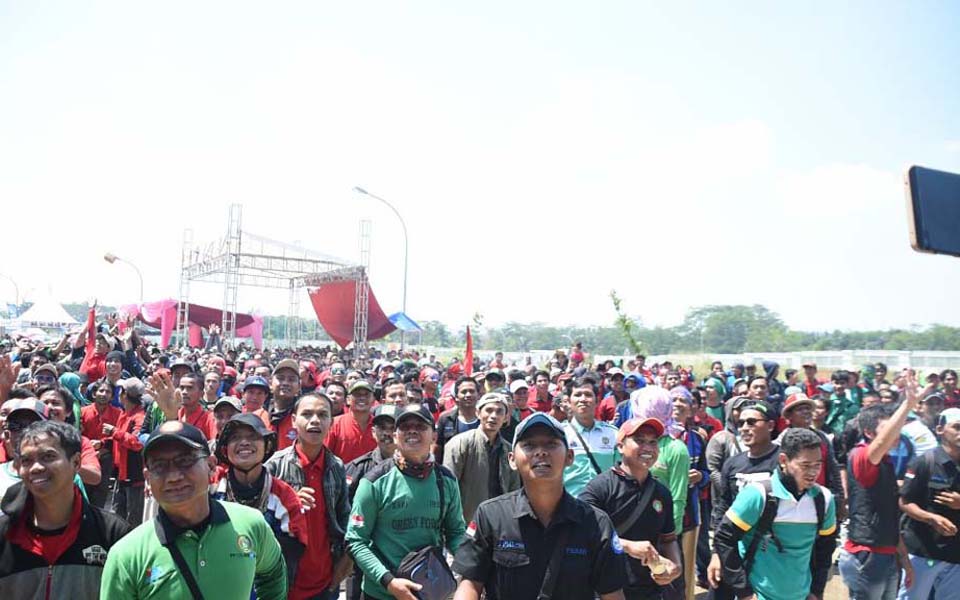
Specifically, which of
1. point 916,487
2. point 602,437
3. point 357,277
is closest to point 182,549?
point 602,437

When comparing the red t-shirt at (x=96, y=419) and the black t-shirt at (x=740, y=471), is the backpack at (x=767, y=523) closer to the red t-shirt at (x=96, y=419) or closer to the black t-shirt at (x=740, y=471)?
the black t-shirt at (x=740, y=471)

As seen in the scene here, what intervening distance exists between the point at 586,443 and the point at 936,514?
2424 millimetres

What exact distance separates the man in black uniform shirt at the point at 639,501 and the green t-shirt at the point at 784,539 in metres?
0.39

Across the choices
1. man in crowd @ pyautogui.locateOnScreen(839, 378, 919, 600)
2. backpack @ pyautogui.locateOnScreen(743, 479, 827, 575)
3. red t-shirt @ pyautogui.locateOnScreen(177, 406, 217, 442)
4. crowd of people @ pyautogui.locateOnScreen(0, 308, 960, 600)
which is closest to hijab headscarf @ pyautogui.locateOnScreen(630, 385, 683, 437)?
crowd of people @ pyautogui.locateOnScreen(0, 308, 960, 600)

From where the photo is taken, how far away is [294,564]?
3834 millimetres

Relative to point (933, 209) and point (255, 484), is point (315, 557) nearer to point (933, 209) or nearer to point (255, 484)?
point (255, 484)

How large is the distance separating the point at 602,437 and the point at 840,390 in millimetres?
8461

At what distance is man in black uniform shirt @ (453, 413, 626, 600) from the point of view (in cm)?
254

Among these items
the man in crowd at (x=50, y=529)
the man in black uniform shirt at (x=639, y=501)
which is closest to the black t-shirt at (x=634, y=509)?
the man in black uniform shirt at (x=639, y=501)

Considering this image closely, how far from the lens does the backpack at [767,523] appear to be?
12.8 feet

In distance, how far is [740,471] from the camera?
5035 millimetres

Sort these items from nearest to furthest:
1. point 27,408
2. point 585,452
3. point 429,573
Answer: point 429,573 → point 27,408 → point 585,452

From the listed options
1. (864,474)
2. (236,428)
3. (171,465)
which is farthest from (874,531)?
(171,465)

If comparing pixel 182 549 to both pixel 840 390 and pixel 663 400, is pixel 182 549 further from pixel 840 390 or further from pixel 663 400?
pixel 840 390
